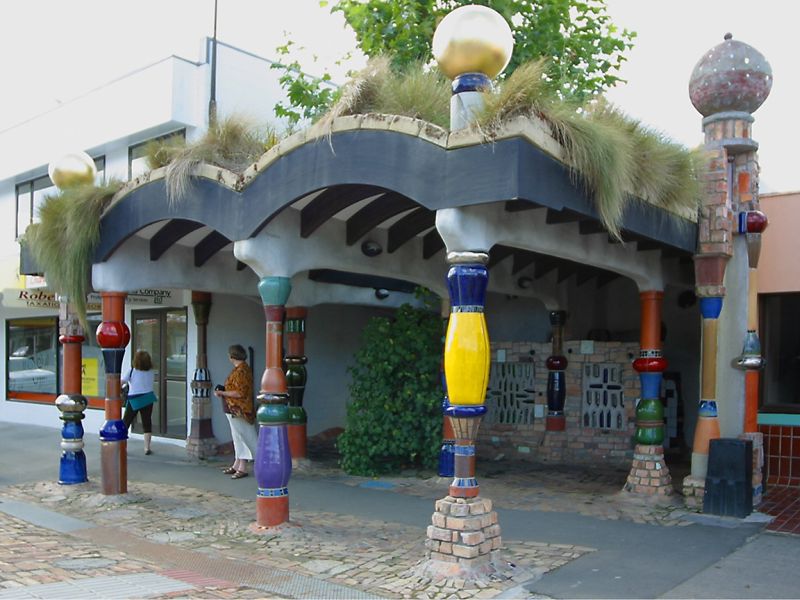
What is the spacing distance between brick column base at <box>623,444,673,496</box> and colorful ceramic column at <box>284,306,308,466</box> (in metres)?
4.16

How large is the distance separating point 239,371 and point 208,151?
2.87 meters

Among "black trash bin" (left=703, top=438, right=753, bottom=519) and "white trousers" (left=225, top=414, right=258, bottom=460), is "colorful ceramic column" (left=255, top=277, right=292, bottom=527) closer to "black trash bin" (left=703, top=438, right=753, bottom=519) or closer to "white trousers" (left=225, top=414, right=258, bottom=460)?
"white trousers" (left=225, top=414, right=258, bottom=460)

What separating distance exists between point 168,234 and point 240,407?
2.16 m

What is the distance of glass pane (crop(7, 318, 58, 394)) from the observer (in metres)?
14.7

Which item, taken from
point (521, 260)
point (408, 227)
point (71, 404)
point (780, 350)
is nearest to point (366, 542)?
point (408, 227)

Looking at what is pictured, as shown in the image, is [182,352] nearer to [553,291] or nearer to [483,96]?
[553,291]

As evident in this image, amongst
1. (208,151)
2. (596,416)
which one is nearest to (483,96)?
(208,151)

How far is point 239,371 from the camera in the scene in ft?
28.8

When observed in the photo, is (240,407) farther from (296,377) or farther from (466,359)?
(466,359)

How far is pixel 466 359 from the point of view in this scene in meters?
5.01

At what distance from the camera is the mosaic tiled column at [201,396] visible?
10477 millimetres

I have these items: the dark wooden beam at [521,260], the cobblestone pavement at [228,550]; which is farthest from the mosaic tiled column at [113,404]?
the dark wooden beam at [521,260]

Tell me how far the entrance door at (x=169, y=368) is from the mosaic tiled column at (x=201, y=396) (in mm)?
771

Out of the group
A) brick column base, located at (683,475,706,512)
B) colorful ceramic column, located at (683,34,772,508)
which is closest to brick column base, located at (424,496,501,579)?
brick column base, located at (683,475,706,512)
